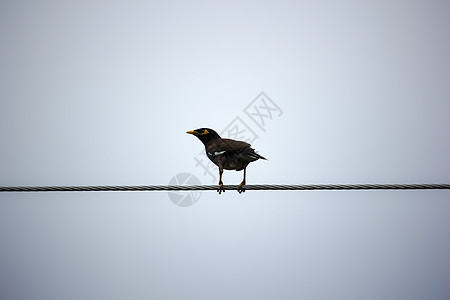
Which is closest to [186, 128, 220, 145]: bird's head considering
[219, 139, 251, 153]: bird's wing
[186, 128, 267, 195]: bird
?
[186, 128, 267, 195]: bird

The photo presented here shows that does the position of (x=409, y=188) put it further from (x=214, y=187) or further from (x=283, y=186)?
(x=214, y=187)

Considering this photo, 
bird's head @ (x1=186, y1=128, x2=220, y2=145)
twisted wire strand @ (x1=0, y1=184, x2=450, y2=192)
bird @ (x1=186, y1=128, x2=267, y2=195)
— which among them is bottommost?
twisted wire strand @ (x1=0, y1=184, x2=450, y2=192)

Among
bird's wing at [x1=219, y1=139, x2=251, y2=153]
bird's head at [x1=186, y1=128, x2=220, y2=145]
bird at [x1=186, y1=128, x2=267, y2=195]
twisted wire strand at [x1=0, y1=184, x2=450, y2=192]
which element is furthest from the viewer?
bird's head at [x1=186, y1=128, x2=220, y2=145]

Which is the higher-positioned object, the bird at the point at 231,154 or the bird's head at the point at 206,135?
the bird's head at the point at 206,135

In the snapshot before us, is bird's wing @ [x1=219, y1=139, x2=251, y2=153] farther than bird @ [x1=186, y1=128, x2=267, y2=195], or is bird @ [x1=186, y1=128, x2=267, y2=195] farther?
bird's wing @ [x1=219, y1=139, x2=251, y2=153]

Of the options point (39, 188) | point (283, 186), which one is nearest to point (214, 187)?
point (283, 186)

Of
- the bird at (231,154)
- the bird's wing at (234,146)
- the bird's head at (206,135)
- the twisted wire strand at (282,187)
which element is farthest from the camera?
the bird's head at (206,135)

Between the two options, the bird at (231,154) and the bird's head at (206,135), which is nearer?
the bird at (231,154)

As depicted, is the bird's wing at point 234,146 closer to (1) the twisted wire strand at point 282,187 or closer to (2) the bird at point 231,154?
(2) the bird at point 231,154

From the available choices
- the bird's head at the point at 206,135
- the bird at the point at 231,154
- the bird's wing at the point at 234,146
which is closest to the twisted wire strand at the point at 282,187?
the bird at the point at 231,154

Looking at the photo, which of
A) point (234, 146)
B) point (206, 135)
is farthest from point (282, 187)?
point (206, 135)

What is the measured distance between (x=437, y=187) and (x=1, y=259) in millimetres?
74147

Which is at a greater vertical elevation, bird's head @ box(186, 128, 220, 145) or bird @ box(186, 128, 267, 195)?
bird's head @ box(186, 128, 220, 145)

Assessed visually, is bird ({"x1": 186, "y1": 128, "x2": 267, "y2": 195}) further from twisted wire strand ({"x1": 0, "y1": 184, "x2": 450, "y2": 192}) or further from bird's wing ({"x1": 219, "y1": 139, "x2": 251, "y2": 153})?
twisted wire strand ({"x1": 0, "y1": 184, "x2": 450, "y2": 192})
